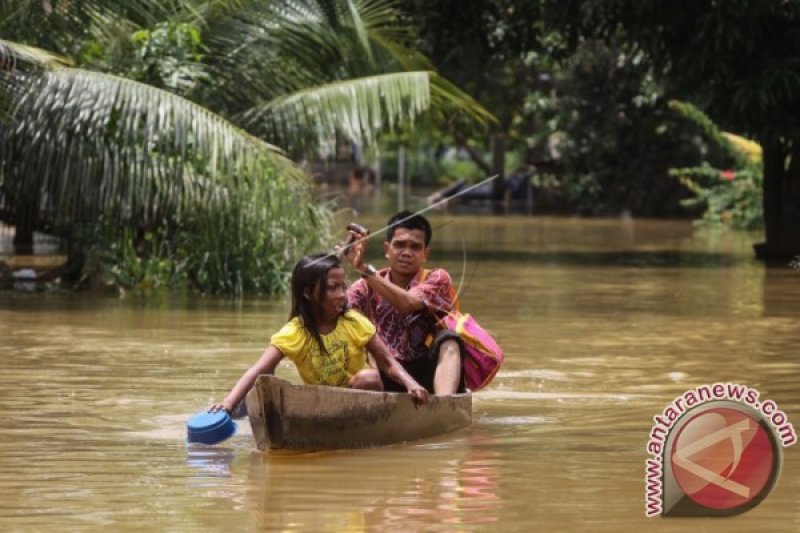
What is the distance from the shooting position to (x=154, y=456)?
9500mm

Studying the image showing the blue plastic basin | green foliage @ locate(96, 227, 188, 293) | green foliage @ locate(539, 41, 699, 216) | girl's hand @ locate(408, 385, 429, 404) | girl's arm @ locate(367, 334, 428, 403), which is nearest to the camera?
the blue plastic basin

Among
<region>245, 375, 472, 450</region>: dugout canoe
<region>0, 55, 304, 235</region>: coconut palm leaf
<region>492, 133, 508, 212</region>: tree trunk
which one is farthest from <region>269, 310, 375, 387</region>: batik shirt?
<region>492, 133, 508, 212</region>: tree trunk

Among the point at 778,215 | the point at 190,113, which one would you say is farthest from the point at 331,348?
the point at 778,215

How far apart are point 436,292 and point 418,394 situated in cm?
79

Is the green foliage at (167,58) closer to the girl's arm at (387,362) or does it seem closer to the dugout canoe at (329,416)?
the girl's arm at (387,362)

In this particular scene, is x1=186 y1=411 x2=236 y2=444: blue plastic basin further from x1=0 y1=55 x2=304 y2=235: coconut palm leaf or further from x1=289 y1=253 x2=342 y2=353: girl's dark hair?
x1=0 y1=55 x2=304 y2=235: coconut palm leaf

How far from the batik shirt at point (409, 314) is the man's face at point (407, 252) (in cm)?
9

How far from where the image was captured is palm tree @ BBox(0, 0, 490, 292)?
59.3 ft

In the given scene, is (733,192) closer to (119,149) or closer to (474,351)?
(119,149)

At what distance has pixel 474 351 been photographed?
10.7 metres

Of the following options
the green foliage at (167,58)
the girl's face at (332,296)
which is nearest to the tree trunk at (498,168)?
the green foliage at (167,58)

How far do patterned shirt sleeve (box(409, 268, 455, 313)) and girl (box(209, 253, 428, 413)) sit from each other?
493mm

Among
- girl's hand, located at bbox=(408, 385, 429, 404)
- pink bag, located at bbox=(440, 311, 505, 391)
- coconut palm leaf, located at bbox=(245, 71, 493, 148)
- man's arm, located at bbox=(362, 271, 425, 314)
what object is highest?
coconut palm leaf, located at bbox=(245, 71, 493, 148)

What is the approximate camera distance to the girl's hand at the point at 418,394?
9.78 metres
